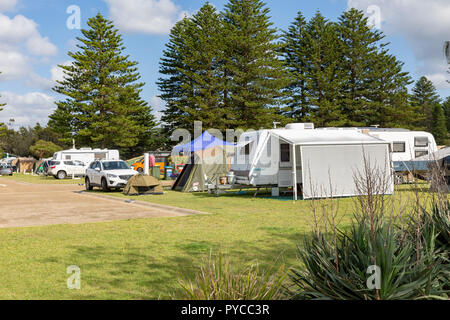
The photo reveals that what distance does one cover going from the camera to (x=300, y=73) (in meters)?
49.2

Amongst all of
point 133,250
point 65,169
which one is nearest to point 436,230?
point 133,250

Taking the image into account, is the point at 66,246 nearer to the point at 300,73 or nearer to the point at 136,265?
the point at 136,265

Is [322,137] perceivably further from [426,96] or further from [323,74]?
[426,96]

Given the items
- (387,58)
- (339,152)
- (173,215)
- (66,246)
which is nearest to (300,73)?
(387,58)

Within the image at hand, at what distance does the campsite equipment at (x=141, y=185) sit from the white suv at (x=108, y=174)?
87.5 inches

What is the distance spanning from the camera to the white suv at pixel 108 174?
66.8 ft

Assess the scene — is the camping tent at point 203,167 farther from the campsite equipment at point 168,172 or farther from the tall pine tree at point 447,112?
the tall pine tree at point 447,112

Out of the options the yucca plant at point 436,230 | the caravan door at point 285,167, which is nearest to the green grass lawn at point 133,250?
the yucca plant at point 436,230

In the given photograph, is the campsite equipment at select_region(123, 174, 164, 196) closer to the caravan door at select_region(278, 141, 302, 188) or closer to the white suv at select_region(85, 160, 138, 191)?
the white suv at select_region(85, 160, 138, 191)

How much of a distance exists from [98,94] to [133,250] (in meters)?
43.2

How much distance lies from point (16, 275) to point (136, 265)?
1.47m

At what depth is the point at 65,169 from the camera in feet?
115

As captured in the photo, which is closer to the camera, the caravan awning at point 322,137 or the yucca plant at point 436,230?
the yucca plant at point 436,230

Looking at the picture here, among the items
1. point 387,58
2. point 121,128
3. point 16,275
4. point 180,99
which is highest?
point 387,58
